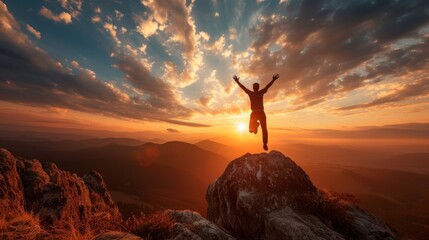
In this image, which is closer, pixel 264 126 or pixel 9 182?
pixel 264 126

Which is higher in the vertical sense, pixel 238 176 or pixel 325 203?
pixel 238 176

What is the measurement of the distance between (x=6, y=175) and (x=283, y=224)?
1653cm

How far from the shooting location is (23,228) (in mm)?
6148

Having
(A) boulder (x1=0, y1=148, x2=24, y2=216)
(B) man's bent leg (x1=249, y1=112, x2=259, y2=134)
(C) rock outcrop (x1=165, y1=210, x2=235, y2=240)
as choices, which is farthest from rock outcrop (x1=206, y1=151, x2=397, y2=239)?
(A) boulder (x1=0, y1=148, x2=24, y2=216)

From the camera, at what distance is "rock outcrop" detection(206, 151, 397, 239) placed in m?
8.14

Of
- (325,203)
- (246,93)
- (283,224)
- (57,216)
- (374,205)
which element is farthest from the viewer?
(374,205)

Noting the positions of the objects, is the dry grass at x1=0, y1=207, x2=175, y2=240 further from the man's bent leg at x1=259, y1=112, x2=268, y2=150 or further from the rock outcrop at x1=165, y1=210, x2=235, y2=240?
the man's bent leg at x1=259, y1=112, x2=268, y2=150

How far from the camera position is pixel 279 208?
9.10 meters

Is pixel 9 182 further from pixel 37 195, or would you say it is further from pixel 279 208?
pixel 279 208

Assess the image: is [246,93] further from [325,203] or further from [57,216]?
[57,216]

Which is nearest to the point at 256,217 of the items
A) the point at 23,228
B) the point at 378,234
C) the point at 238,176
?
the point at 238,176

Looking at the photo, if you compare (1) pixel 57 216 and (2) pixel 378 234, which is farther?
(1) pixel 57 216

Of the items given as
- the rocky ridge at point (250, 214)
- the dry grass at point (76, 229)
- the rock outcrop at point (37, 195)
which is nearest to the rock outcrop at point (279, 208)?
the rocky ridge at point (250, 214)

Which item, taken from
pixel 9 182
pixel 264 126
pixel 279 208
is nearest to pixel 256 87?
pixel 264 126
